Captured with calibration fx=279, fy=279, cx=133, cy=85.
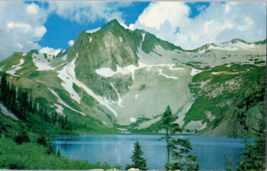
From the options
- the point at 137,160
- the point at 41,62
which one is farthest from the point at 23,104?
the point at 137,160

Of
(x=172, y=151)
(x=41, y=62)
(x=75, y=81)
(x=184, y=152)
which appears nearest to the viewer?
(x=184, y=152)

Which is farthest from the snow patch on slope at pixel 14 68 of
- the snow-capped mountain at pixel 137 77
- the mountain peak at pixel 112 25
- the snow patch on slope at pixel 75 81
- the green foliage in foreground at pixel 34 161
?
the mountain peak at pixel 112 25

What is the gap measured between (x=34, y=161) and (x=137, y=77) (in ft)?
15.0

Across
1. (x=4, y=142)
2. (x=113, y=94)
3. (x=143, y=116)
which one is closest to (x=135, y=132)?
(x=143, y=116)

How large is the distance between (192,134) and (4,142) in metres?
6.49

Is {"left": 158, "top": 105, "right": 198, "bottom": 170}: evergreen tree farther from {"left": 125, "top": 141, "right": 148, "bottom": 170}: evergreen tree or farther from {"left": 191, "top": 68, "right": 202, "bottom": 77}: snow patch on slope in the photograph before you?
{"left": 191, "top": 68, "right": 202, "bottom": 77}: snow patch on slope

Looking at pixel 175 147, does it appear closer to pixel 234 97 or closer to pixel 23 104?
pixel 234 97

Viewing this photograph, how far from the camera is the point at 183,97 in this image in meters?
9.91

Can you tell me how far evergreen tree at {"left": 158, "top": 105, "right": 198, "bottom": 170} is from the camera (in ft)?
29.4

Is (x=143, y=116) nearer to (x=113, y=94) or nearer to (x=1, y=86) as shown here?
(x=113, y=94)

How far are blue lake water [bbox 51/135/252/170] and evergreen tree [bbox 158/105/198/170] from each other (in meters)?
0.22

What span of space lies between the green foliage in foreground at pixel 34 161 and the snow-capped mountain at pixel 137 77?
154cm

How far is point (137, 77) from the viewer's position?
34.0 feet

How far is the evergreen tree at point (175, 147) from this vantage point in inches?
353
